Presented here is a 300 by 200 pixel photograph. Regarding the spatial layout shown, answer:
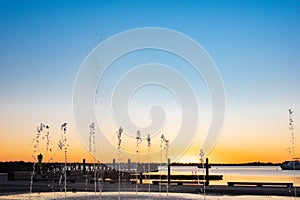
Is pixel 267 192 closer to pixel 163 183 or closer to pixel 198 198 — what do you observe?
pixel 198 198

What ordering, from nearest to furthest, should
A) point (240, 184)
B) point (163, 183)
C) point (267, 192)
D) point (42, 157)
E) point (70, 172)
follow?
point (267, 192)
point (240, 184)
point (163, 183)
point (42, 157)
point (70, 172)

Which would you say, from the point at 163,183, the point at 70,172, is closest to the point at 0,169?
the point at 70,172

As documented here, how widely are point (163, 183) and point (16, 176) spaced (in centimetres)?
1417

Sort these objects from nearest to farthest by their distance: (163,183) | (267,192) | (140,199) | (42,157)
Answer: (140,199)
(267,192)
(163,183)
(42,157)

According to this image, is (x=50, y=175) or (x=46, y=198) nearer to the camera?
(x=46, y=198)

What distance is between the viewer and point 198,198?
68.5 feet

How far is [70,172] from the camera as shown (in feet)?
158

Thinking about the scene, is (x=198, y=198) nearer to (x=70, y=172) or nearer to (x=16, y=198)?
(x=16, y=198)

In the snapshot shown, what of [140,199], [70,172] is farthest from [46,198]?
[70,172]

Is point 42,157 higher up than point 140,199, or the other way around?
point 42,157

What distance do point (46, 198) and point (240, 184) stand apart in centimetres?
1424

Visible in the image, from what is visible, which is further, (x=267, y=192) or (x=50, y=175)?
(x=50, y=175)

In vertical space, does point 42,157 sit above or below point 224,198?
above

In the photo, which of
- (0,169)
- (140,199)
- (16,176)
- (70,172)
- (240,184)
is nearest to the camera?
(140,199)
